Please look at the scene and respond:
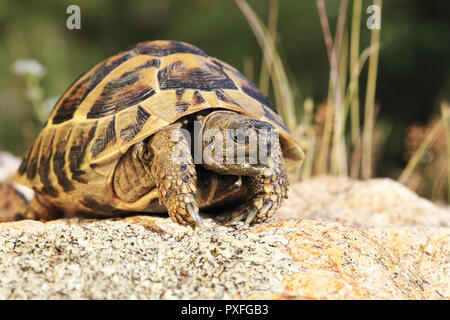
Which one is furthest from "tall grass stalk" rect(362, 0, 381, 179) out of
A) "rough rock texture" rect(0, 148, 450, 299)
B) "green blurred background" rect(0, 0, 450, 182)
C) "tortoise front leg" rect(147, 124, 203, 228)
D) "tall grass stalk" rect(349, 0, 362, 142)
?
"tortoise front leg" rect(147, 124, 203, 228)

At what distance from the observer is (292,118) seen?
3.90 meters

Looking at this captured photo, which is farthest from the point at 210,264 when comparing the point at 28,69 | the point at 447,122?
the point at 447,122

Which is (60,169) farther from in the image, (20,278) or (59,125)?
(20,278)

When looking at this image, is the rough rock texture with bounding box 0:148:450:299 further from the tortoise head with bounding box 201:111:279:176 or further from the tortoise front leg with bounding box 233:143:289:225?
the tortoise head with bounding box 201:111:279:176

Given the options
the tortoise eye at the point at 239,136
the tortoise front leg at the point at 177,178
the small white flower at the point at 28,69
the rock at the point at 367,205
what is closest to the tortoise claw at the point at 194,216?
the tortoise front leg at the point at 177,178

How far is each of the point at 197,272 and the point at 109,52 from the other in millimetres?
7227

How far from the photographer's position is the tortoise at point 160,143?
188 centimetres

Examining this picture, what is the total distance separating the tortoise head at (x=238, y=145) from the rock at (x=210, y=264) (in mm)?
233

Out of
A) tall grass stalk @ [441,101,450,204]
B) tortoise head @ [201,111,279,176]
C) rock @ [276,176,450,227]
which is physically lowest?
rock @ [276,176,450,227]

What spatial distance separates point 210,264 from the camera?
1405mm

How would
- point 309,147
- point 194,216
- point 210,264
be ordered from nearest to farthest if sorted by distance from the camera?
point 210,264
point 194,216
point 309,147

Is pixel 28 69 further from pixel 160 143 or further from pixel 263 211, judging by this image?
pixel 263 211

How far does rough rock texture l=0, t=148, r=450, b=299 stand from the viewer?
1.27 metres

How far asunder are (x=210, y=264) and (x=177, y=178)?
1.58 feet
